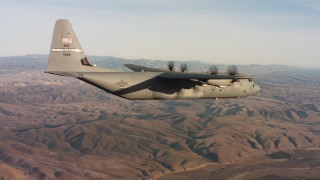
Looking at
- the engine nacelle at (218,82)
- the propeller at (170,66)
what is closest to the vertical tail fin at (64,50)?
the propeller at (170,66)

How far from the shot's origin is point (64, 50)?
4809 cm

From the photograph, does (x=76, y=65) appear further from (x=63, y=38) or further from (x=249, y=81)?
(x=249, y=81)

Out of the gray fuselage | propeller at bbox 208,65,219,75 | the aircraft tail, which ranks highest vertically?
the aircraft tail

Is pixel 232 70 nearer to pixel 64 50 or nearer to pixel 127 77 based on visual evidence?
pixel 127 77

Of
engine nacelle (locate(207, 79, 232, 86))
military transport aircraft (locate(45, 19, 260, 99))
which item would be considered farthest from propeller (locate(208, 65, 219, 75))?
engine nacelle (locate(207, 79, 232, 86))

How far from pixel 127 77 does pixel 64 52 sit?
32.2 ft

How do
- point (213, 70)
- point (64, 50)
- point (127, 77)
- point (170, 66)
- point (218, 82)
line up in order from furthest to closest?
1. point (170, 66)
2. point (213, 70)
3. point (218, 82)
4. point (127, 77)
5. point (64, 50)

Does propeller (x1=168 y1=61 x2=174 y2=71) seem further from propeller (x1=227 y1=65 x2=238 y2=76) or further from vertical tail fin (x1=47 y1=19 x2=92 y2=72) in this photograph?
vertical tail fin (x1=47 y1=19 x2=92 y2=72)

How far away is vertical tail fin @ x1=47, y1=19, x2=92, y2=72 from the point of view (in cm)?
4719

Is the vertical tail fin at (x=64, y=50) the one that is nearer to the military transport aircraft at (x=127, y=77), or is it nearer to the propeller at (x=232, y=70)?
the military transport aircraft at (x=127, y=77)

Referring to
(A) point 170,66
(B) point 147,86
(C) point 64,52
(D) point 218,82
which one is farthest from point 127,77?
(A) point 170,66

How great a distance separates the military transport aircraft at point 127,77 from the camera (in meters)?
47.3

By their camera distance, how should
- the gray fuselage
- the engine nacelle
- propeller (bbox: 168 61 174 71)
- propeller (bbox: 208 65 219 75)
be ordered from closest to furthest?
1. the gray fuselage
2. the engine nacelle
3. propeller (bbox: 208 65 219 75)
4. propeller (bbox: 168 61 174 71)

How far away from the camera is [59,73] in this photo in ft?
155
